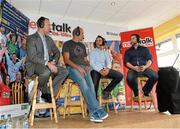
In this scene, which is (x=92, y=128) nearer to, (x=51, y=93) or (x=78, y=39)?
(x=51, y=93)

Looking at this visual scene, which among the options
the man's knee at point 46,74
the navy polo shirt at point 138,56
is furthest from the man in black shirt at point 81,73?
the navy polo shirt at point 138,56

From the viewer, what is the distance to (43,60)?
9.43 ft

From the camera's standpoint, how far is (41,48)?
120 inches

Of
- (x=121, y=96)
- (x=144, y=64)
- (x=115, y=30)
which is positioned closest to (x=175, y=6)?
(x=115, y=30)

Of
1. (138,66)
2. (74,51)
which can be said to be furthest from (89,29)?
(74,51)

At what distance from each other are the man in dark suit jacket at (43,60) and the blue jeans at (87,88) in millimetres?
123

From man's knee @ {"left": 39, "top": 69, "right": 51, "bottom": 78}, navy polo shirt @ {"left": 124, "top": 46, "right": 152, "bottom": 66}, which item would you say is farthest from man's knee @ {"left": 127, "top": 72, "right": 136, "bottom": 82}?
man's knee @ {"left": 39, "top": 69, "right": 51, "bottom": 78}

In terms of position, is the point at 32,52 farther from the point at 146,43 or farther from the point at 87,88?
the point at 146,43

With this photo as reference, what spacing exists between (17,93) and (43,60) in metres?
1.36

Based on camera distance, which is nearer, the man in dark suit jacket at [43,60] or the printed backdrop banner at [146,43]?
the man in dark suit jacket at [43,60]

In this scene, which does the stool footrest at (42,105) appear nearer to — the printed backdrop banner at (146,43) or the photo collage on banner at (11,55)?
the photo collage on banner at (11,55)

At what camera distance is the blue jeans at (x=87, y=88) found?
9.02ft

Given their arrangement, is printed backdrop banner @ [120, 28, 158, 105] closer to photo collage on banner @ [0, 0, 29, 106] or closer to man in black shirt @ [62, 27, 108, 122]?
man in black shirt @ [62, 27, 108, 122]

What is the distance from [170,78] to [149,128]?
1198 millimetres
